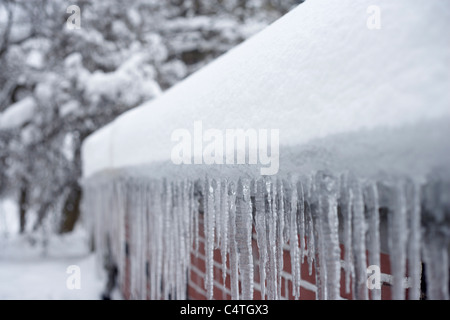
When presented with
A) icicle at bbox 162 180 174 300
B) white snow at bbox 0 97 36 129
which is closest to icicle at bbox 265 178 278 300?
icicle at bbox 162 180 174 300

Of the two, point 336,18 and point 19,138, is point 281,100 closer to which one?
point 336,18

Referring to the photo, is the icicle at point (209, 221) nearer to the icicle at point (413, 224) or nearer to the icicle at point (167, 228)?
the icicle at point (167, 228)

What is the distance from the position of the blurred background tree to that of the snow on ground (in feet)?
1.99

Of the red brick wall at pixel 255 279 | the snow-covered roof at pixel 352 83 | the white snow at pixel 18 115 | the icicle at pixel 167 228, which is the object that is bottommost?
the red brick wall at pixel 255 279

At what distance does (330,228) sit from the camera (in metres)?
0.97

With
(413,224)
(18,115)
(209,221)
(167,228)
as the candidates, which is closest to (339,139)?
(413,224)

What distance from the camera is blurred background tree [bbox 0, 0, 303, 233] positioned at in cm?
718

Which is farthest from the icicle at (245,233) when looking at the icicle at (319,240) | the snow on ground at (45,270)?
the snow on ground at (45,270)

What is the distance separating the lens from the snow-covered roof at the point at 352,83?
725 mm

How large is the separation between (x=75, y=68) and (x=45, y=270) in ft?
12.9

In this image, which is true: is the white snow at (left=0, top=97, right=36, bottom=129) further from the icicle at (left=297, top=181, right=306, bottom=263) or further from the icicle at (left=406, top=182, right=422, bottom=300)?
the icicle at (left=406, top=182, right=422, bottom=300)

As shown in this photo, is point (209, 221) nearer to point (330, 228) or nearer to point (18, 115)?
point (330, 228)

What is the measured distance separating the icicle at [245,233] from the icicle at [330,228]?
1.14ft
